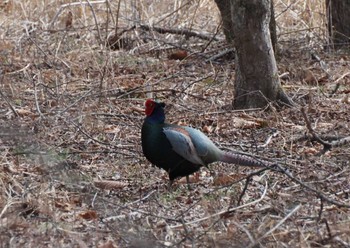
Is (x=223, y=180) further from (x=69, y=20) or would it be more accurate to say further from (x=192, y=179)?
(x=69, y=20)

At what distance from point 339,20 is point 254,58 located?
8.44 ft

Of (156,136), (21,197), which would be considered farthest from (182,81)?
(21,197)

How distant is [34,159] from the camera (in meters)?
5.07

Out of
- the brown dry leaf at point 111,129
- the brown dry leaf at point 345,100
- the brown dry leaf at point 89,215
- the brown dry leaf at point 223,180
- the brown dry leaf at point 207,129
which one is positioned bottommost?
the brown dry leaf at point 345,100

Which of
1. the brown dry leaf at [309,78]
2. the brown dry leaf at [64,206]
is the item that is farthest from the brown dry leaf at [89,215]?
the brown dry leaf at [309,78]

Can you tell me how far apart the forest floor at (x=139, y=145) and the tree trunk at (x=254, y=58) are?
12cm

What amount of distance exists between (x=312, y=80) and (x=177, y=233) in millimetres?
3564

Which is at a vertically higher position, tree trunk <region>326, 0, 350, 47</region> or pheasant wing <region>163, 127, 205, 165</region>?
pheasant wing <region>163, 127, 205, 165</region>

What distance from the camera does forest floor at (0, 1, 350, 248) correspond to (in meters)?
4.37

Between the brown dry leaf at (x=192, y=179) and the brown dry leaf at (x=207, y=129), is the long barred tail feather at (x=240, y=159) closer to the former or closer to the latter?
the brown dry leaf at (x=192, y=179)

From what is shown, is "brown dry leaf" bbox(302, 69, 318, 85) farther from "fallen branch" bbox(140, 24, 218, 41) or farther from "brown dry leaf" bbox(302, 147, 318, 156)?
"brown dry leaf" bbox(302, 147, 318, 156)

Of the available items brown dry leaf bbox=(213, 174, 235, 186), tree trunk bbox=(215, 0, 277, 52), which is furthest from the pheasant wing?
tree trunk bbox=(215, 0, 277, 52)

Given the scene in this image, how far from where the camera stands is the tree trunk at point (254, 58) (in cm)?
641

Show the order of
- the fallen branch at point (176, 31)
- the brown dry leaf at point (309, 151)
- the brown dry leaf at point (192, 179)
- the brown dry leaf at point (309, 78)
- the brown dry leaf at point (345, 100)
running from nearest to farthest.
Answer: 1. the brown dry leaf at point (192, 179)
2. the brown dry leaf at point (309, 151)
3. the brown dry leaf at point (345, 100)
4. the brown dry leaf at point (309, 78)
5. the fallen branch at point (176, 31)
